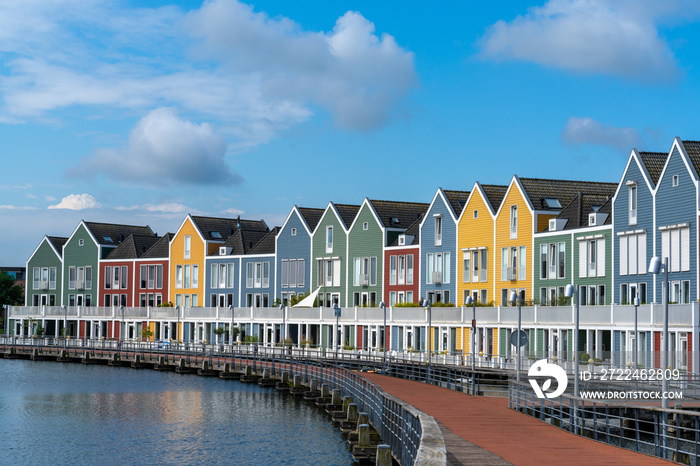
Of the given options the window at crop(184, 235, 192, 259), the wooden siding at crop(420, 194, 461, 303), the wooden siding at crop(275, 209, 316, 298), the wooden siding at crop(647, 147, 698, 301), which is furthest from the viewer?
the window at crop(184, 235, 192, 259)

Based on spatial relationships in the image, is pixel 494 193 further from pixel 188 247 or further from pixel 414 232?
pixel 188 247

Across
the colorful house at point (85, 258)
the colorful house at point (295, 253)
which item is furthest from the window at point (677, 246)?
the colorful house at point (85, 258)

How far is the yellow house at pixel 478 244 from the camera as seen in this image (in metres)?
80.1

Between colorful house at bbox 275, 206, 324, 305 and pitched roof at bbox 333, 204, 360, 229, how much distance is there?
369 cm

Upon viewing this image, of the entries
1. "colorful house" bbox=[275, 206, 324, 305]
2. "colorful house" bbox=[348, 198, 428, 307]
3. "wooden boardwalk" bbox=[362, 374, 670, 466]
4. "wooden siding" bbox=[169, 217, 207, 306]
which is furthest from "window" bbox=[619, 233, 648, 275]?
"wooden siding" bbox=[169, 217, 207, 306]

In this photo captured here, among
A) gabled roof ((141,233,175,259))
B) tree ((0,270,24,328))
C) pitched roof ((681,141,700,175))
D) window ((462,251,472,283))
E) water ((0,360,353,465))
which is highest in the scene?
pitched roof ((681,141,700,175))

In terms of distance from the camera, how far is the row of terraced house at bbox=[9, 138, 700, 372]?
2527 inches

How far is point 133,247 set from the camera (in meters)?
118

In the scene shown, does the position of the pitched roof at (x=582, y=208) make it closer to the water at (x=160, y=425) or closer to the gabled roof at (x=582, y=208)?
the gabled roof at (x=582, y=208)

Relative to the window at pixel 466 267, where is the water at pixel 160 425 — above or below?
below

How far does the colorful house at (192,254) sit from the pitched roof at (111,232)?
1303cm

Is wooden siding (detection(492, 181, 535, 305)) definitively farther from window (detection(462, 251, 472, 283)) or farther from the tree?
the tree

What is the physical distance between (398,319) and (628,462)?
61.3m

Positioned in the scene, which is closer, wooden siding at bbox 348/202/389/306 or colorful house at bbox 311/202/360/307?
wooden siding at bbox 348/202/389/306
